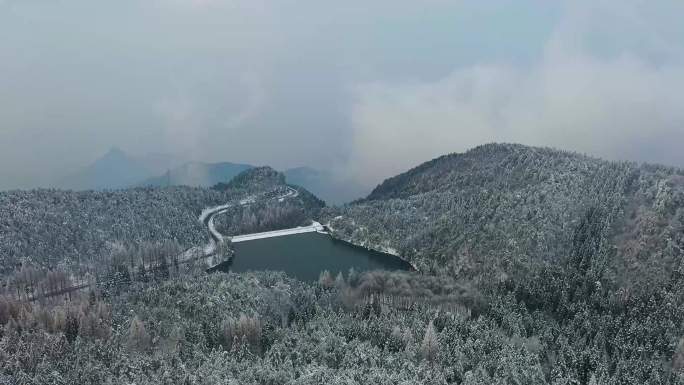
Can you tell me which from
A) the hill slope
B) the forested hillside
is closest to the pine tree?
the hill slope

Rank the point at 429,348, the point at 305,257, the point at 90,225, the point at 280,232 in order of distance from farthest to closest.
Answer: the point at 280,232 → the point at 305,257 → the point at 90,225 → the point at 429,348

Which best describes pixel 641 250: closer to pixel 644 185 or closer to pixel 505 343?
pixel 644 185

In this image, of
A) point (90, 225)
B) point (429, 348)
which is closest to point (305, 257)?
point (90, 225)

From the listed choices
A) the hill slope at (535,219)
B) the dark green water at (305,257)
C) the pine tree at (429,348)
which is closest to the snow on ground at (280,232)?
the dark green water at (305,257)

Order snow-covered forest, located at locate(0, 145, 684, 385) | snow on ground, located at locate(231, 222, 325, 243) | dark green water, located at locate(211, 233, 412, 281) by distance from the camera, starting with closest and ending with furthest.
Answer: snow-covered forest, located at locate(0, 145, 684, 385) → dark green water, located at locate(211, 233, 412, 281) → snow on ground, located at locate(231, 222, 325, 243)

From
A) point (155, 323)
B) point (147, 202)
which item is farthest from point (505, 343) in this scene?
point (147, 202)

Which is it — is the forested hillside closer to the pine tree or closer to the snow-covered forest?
the snow-covered forest

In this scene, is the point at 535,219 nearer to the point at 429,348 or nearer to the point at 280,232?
the point at 429,348
